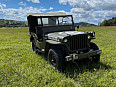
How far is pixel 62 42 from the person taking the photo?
13.1 feet

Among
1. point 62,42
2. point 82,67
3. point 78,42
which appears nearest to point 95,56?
point 82,67

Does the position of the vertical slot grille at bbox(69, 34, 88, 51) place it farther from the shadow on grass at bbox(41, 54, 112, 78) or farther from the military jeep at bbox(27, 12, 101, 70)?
the shadow on grass at bbox(41, 54, 112, 78)

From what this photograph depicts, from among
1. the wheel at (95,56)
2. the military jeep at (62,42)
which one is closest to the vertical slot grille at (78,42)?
the military jeep at (62,42)

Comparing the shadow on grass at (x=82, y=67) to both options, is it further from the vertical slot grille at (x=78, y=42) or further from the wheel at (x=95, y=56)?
the vertical slot grille at (x=78, y=42)

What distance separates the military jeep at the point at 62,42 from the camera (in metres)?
4.03

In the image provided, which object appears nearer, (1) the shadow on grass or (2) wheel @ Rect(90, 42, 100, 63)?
(1) the shadow on grass

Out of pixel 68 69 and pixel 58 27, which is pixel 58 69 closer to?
pixel 68 69

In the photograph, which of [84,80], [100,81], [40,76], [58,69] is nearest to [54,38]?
[58,69]

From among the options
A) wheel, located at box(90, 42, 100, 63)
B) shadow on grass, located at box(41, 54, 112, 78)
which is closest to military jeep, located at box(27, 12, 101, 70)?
wheel, located at box(90, 42, 100, 63)

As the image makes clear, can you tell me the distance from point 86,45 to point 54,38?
1.37 meters

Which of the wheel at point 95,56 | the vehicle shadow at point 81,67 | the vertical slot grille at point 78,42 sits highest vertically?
the vertical slot grille at point 78,42

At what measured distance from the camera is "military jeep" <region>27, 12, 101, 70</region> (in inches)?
159

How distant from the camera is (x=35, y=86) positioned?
3326mm

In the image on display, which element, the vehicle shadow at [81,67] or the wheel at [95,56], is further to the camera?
the wheel at [95,56]
